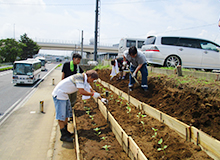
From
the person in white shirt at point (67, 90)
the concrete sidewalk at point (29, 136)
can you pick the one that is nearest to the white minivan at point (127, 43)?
the concrete sidewalk at point (29, 136)

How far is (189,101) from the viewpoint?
434cm

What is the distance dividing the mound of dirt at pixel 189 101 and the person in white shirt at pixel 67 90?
2140 mm

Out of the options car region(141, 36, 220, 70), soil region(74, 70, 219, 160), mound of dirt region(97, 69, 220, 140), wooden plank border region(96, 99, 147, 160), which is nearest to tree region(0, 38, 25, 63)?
car region(141, 36, 220, 70)

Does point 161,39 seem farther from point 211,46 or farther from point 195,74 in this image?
point 195,74

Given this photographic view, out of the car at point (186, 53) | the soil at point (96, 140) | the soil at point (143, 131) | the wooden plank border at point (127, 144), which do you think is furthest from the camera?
the car at point (186, 53)

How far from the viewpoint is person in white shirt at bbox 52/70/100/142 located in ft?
12.3

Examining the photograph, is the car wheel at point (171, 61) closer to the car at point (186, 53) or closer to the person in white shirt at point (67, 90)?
the car at point (186, 53)

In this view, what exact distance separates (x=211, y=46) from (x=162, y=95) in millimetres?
4784

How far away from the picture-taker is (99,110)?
5898 millimetres

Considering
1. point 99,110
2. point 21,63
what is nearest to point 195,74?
point 99,110

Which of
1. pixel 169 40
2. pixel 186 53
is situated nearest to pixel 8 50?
pixel 169 40

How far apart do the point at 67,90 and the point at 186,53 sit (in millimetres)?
6413

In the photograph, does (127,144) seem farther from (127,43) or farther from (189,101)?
(127,43)

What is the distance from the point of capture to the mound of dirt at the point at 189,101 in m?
3.53
